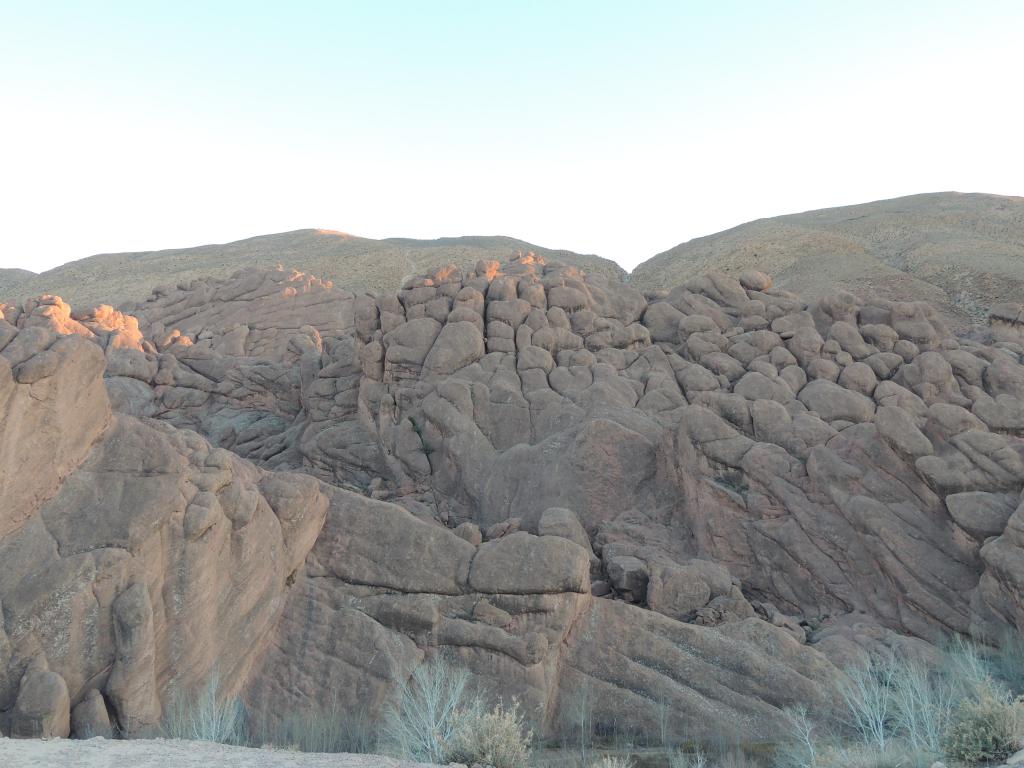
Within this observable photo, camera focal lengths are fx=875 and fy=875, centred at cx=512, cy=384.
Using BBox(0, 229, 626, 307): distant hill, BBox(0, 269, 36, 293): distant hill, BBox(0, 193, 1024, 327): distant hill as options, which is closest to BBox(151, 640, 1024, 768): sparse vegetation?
BBox(0, 193, 1024, 327): distant hill

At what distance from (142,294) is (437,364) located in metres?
55.7

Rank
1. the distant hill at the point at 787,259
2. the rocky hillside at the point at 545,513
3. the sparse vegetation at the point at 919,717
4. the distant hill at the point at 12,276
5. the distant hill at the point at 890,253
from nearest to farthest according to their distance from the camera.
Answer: the sparse vegetation at the point at 919,717
the rocky hillside at the point at 545,513
the distant hill at the point at 890,253
the distant hill at the point at 787,259
the distant hill at the point at 12,276

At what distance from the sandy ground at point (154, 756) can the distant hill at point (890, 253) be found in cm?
4097

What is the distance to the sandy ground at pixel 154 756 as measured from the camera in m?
9.31

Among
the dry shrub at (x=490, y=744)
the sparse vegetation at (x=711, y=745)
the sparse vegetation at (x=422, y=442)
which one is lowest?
the sparse vegetation at (x=711, y=745)

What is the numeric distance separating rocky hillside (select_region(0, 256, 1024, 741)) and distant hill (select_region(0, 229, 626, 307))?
43.5 meters

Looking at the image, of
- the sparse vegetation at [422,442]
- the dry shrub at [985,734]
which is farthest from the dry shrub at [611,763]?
the sparse vegetation at [422,442]

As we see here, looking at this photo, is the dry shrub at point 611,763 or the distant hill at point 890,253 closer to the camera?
the dry shrub at point 611,763

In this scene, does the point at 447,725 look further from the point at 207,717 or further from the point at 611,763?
the point at 207,717

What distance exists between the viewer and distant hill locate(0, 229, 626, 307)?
7212 cm

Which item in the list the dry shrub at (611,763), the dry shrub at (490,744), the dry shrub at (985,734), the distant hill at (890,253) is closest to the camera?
the dry shrub at (985,734)

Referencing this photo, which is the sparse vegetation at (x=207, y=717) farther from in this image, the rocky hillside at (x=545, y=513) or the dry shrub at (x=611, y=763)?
the dry shrub at (x=611, y=763)

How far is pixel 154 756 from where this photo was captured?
9.74 m

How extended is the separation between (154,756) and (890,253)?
5893 centimetres
